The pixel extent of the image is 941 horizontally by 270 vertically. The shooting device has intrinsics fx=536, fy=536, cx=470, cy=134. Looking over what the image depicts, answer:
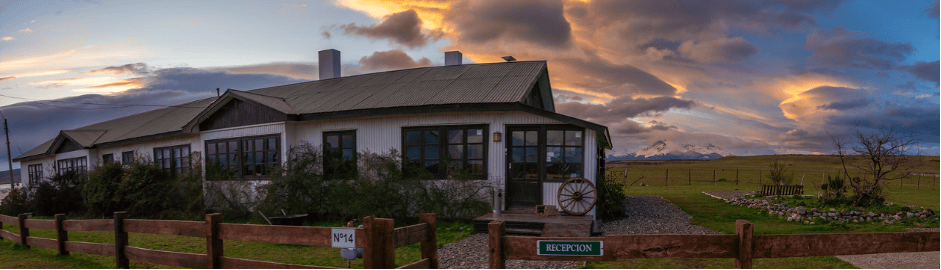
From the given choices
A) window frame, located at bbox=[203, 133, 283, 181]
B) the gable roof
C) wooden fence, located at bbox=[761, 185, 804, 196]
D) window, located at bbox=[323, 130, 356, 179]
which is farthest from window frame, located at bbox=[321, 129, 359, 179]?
wooden fence, located at bbox=[761, 185, 804, 196]

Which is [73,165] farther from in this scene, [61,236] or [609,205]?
[609,205]

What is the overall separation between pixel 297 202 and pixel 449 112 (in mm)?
4341

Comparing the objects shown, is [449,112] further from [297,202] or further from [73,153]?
[73,153]

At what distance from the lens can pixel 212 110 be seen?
16234 mm

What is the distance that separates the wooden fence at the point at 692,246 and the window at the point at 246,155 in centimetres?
Result: 1110

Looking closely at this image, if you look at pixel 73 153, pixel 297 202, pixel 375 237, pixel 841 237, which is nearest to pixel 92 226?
pixel 297 202

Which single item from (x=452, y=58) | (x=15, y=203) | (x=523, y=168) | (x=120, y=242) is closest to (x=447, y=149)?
(x=523, y=168)

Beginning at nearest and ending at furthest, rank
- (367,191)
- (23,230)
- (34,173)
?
1. (23,230)
2. (367,191)
3. (34,173)

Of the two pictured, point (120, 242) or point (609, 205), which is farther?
point (609, 205)

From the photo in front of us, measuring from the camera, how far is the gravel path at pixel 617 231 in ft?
25.7

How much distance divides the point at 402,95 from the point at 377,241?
32.3 ft

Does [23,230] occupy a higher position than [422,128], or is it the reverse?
[422,128]

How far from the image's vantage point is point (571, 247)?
4457 millimetres

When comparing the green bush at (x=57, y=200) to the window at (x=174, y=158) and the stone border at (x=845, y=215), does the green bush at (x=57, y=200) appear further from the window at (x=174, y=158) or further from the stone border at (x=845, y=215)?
the stone border at (x=845, y=215)
